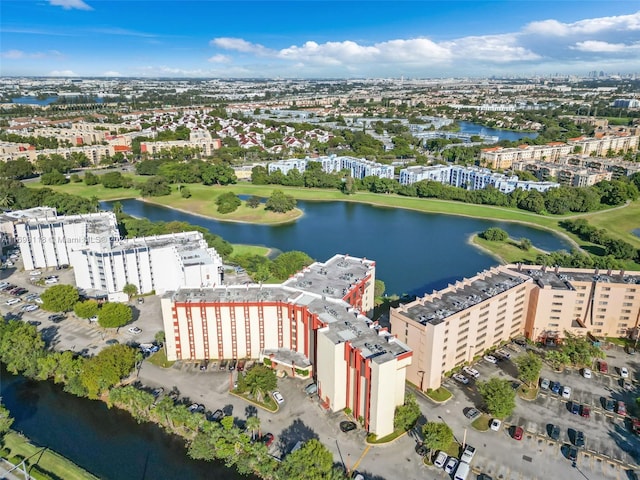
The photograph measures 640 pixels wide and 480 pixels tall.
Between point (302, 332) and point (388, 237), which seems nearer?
point (302, 332)

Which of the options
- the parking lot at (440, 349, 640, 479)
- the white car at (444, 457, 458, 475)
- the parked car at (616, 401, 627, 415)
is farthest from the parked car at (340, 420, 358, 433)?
the parked car at (616, 401, 627, 415)

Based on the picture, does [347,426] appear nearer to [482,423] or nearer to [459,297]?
[482,423]

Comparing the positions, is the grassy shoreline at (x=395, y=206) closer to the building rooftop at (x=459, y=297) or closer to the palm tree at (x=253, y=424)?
the building rooftop at (x=459, y=297)

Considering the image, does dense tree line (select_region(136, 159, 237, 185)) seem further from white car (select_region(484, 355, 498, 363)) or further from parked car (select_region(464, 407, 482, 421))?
parked car (select_region(464, 407, 482, 421))

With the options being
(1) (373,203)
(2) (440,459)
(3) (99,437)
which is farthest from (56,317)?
(1) (373,203)

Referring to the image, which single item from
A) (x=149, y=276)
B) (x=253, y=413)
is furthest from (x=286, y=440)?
(x=149, y=276)

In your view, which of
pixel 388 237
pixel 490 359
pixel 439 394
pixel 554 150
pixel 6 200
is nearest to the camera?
pixel 439 394

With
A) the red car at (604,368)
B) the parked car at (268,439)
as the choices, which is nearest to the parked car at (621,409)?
the red car at (604,368)
